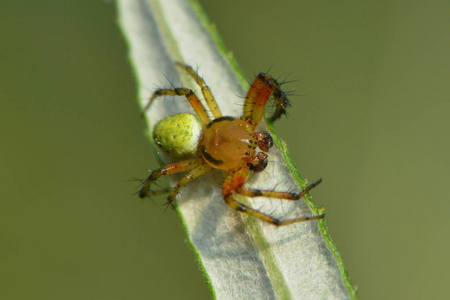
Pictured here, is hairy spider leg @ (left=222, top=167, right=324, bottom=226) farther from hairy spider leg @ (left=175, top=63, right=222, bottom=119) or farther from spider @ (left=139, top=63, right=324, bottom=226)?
hairy spider leg @ (left=175, top=63, right=222, bottom=119)

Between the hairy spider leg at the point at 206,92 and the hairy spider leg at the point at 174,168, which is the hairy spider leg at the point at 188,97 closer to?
the hairy spider leg at the point at 206,92

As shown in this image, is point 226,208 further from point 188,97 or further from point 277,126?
point 277,126

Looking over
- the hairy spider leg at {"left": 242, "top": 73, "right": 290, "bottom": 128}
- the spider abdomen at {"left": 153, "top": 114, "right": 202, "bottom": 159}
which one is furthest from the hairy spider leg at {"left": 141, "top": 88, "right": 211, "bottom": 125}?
the hairy spider leg at {"left": 242, "top": 73, "right": 290, "bottom": 128}

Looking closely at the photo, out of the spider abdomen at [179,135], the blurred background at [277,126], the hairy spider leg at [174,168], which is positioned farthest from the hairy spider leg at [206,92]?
the blurred background at [277,126]

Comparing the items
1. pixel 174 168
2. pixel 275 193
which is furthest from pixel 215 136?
pixel 275 193

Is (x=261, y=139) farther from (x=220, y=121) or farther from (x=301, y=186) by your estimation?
(x=301, y=186)

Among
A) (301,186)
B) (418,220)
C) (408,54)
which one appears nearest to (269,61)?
(408,54)
